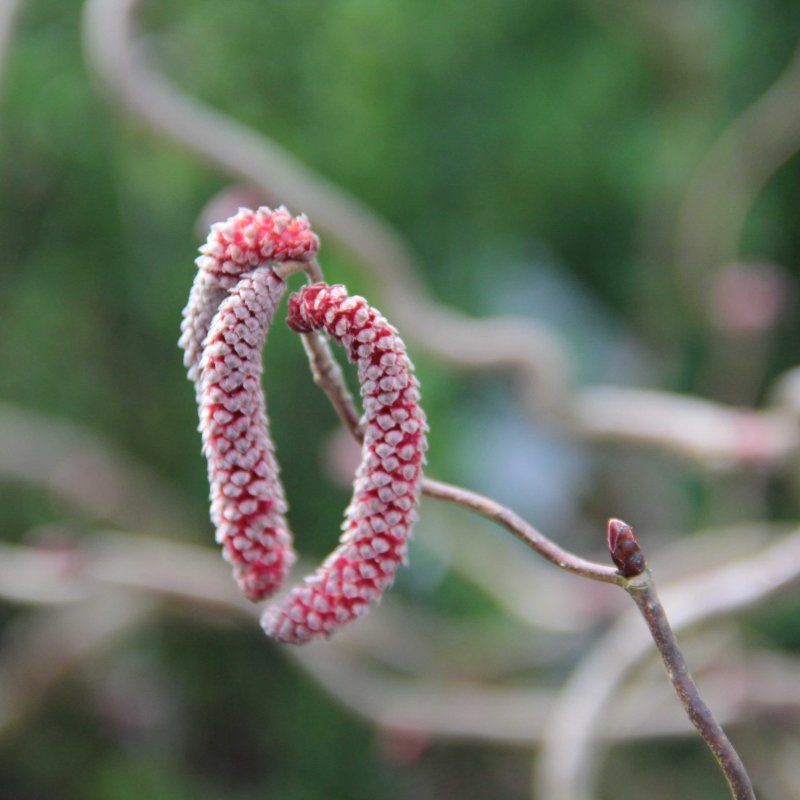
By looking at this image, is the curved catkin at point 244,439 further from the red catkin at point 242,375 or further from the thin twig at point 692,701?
the thin twig at point 692,701

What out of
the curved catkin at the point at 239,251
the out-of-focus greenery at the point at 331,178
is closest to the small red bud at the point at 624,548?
the curved catkin at the point at 239,251

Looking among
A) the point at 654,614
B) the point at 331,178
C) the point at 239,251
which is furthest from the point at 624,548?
the point at 331,178

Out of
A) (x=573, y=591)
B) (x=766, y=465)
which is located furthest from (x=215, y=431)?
(x=573, y=591)

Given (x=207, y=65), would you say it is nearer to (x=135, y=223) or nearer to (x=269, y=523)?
(x=135, y=223)

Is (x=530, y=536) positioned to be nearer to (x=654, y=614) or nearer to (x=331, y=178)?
(x=654, y=614)

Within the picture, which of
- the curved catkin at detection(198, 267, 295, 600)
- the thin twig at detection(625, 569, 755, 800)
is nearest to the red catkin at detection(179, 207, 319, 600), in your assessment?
the curved catkin at detection(198, 267, 295, 600)

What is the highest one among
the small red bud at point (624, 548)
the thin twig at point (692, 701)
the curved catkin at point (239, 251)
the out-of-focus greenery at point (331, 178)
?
the curved catkin at point (239, 251)
